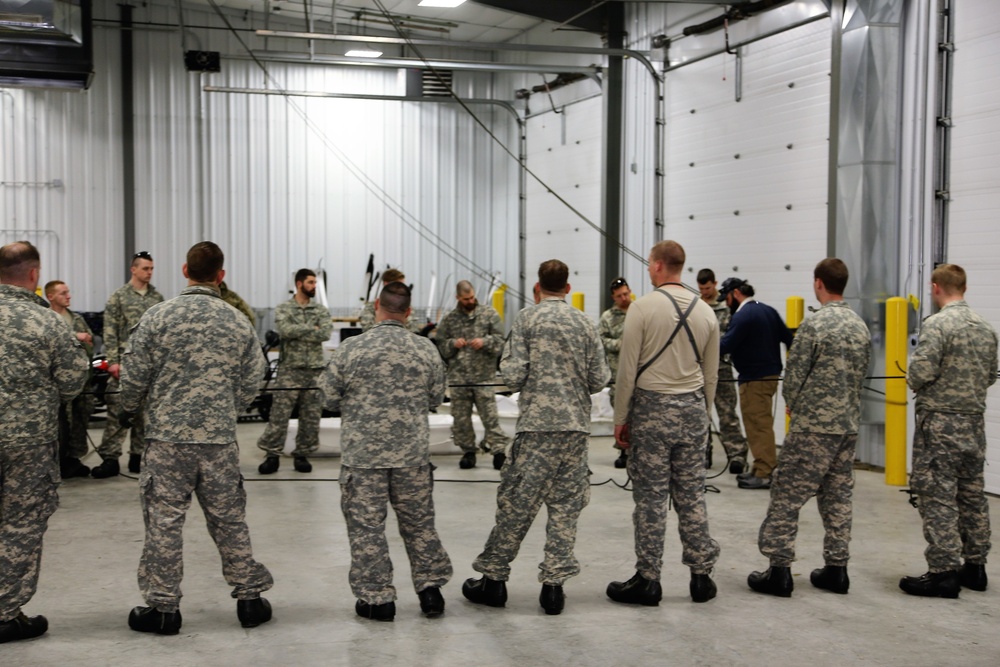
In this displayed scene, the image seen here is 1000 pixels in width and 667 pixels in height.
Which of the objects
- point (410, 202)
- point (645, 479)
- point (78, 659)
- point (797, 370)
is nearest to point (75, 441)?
point (78, 659)

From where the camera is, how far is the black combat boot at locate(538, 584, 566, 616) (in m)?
4.57

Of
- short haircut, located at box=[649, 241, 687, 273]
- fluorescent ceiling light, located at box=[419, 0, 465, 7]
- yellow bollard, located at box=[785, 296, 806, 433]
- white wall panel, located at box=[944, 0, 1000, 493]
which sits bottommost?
yellow bollard, located at box=[785, 296, 806, 433]

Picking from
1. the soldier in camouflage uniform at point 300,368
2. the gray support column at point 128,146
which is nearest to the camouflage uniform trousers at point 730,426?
the soldier in camouflage uniform at point 300,368

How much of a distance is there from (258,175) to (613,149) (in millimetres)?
5756

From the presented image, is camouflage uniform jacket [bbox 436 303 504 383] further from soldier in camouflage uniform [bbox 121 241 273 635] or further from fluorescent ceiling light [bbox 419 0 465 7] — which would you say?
fluorescent ceiling light [bbox 419 0 465 7]

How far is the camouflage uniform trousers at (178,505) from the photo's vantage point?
161 inches

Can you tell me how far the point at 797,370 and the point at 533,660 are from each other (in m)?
2.01

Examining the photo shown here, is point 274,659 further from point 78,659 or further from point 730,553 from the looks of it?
point 730,553

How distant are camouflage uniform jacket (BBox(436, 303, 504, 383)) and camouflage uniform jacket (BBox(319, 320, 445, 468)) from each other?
369 centimetres

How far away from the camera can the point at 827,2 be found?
8703mm

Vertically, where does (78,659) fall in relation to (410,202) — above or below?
below

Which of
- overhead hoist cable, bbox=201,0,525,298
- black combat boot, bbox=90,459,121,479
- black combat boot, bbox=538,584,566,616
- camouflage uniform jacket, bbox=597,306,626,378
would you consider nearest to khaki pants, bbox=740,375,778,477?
camouflage uniform jacket, bbox=597,306,626,378

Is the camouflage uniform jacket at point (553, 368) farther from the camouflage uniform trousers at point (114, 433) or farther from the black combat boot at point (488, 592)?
the camouflage uniform trousers at point (114, 433)

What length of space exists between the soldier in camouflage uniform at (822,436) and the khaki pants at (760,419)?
2.75m
